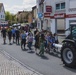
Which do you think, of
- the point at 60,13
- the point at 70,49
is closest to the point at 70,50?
the point at 70,49

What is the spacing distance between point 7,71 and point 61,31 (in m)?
33.3

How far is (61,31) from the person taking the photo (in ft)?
146

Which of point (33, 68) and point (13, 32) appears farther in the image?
point (13, 32)

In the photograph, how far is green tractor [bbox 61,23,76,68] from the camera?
12516 mm

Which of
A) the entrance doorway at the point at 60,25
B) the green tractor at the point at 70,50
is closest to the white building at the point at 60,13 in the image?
the entrance doorway at the point at 60,25

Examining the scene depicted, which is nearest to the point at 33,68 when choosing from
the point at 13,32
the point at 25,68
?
the point at 25,68

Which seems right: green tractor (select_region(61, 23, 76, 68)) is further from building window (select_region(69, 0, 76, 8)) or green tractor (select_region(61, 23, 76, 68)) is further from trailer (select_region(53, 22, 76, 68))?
building window (select_region(69, 0, 76, 8))

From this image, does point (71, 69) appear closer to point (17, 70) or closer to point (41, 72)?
point (41, 72)

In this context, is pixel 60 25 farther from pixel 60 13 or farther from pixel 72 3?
pixel 72 3

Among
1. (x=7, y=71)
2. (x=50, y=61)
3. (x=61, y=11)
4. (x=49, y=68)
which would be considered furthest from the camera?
(x=61, y=11)

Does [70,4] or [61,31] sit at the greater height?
[70,4]

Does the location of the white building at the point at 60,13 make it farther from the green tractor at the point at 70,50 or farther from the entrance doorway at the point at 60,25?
the green tractor at the point at 70,50

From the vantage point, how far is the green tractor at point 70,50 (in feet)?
41.1

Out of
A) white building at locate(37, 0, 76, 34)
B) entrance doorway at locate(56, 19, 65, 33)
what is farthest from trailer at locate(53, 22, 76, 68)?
entrance doorway at locate(56, 19, 65, 33)
